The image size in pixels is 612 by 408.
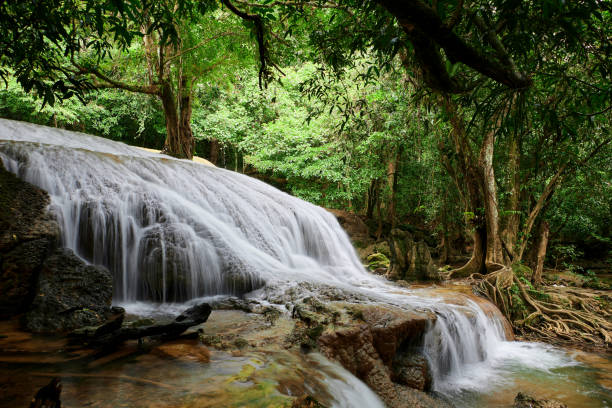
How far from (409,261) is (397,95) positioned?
4010 mm

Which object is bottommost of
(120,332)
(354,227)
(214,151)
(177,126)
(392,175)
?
(120,332)

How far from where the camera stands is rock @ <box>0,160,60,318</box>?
3209 millimetres

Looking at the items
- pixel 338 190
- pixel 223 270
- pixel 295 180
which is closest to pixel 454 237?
pixel 338 190

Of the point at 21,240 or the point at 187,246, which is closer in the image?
the point at 21,240

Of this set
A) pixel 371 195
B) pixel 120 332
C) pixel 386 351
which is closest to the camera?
pixel 120 332

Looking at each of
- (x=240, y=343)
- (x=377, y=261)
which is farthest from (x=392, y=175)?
(x=240, y=343)

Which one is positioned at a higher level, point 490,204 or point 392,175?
point 392,175

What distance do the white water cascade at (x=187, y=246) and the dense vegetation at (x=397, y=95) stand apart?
63.2 inches

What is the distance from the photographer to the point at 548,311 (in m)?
6.51

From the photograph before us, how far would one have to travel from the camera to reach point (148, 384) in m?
1.92

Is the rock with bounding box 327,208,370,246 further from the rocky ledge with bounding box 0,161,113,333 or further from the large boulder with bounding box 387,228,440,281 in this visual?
the rocky ledge with bounding box 0,161,113,333

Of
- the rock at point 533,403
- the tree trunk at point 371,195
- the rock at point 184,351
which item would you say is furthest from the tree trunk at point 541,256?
the rock at point 184,351

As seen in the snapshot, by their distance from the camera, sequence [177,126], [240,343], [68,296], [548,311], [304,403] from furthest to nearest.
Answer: [177,126]
[548,311]
[68,296]
[240,343]
[304,403]

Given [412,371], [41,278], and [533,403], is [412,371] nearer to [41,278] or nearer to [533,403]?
[533,403]
